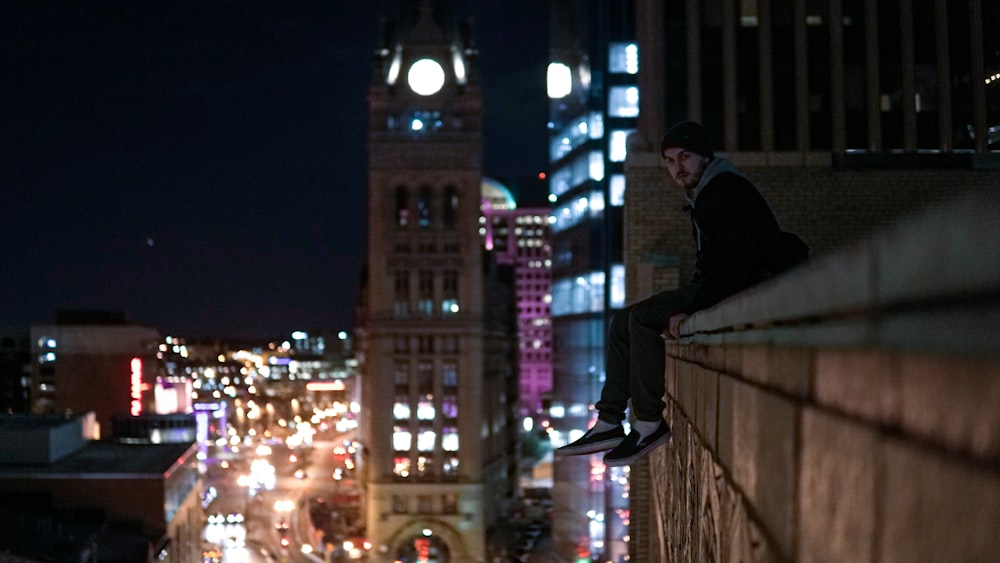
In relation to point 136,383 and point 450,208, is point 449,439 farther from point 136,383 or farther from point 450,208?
point 136,383

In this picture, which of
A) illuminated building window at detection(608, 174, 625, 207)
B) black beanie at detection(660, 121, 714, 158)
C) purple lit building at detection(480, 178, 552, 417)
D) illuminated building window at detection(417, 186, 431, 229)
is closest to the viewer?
black beanie at detection(660, 121, 714, 158)

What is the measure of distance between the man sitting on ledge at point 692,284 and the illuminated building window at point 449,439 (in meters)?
82.8

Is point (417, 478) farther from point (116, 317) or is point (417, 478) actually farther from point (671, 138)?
point (671, 138)

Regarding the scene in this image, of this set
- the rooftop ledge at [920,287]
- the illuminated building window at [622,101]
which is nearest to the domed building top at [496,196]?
the illuminated building window at [622,101]

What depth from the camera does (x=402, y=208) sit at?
92.7 m

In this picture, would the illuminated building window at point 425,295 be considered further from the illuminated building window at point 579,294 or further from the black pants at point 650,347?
the black pants at point 650,347

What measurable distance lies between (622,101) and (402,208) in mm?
32768

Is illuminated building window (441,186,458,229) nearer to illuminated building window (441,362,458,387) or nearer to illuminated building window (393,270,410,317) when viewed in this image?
illuminated building window (393,270,410,317)

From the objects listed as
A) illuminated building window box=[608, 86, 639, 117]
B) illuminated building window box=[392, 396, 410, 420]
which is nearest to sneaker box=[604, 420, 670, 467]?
illuminated building window box=[608, 86, 639, 117]

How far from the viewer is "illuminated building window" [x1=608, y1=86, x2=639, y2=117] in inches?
2488

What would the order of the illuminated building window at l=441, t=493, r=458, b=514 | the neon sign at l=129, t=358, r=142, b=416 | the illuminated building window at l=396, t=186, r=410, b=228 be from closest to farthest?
the illuminated building window at l=441, t=493, r=458, b=514
the illuminated building window at l=396, t=186, r=410, b=228
the neon sign at l=129, t=358, r=142, b=416

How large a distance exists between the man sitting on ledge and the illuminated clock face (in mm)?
85288

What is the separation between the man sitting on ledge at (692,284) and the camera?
305 inches

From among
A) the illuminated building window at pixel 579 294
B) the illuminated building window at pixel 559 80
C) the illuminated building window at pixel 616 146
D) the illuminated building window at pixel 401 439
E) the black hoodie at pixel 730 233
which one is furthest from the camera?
the illuminated building window at pixel 401 439
